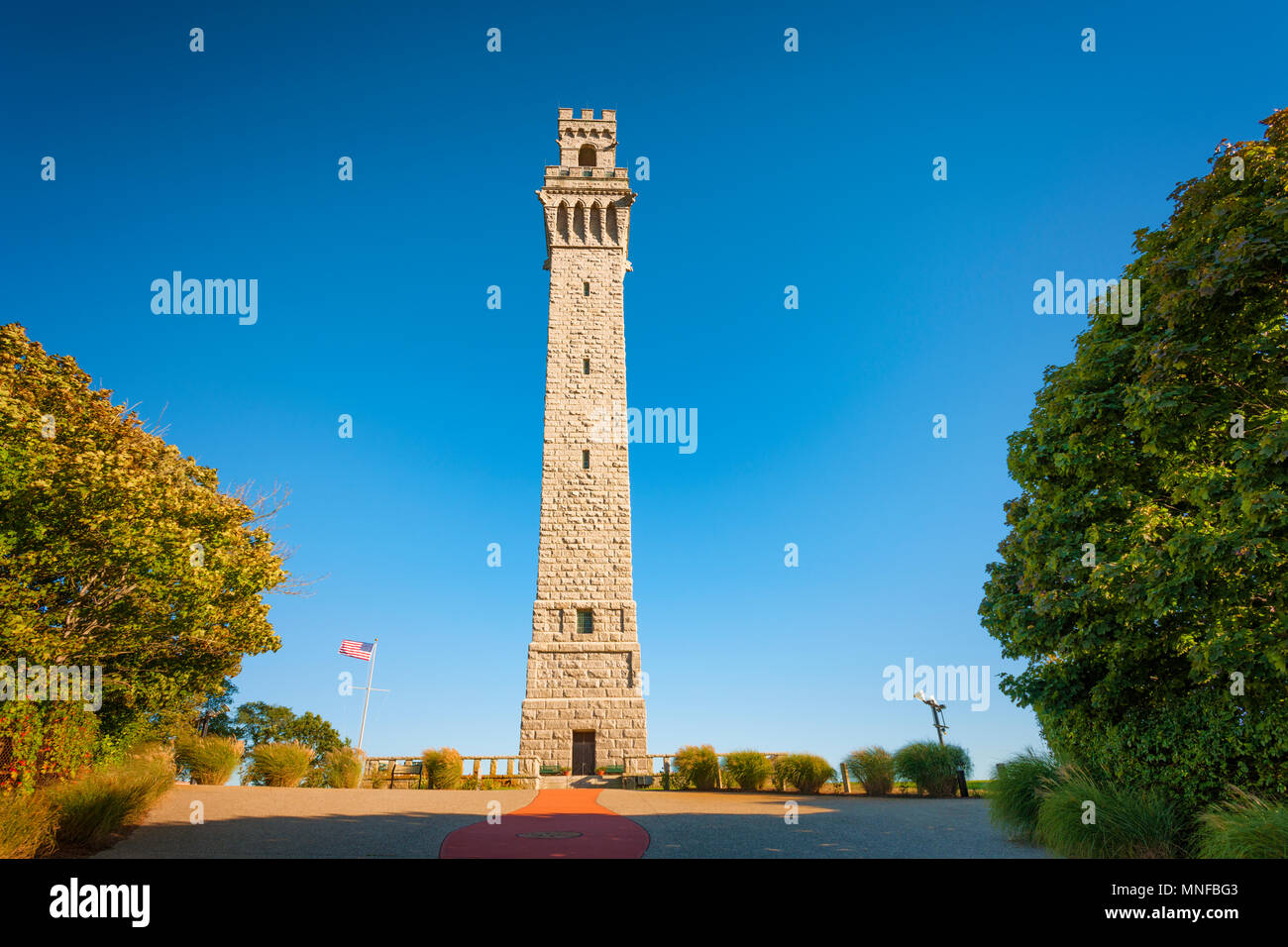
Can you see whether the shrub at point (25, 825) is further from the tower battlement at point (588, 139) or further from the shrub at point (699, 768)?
the tower battlement at point (588, 139)

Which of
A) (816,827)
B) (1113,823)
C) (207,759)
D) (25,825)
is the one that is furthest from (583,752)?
(1113,823)

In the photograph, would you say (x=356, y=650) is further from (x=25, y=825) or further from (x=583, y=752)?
(x=25, y=825)

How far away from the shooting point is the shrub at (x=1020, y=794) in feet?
38.1

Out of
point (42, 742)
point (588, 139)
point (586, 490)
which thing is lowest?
point (42, 742)

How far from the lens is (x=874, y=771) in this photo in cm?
1945

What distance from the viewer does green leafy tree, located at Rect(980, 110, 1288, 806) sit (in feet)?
26.7

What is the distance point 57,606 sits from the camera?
47.3 ft

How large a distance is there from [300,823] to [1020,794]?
12697 millimetres
